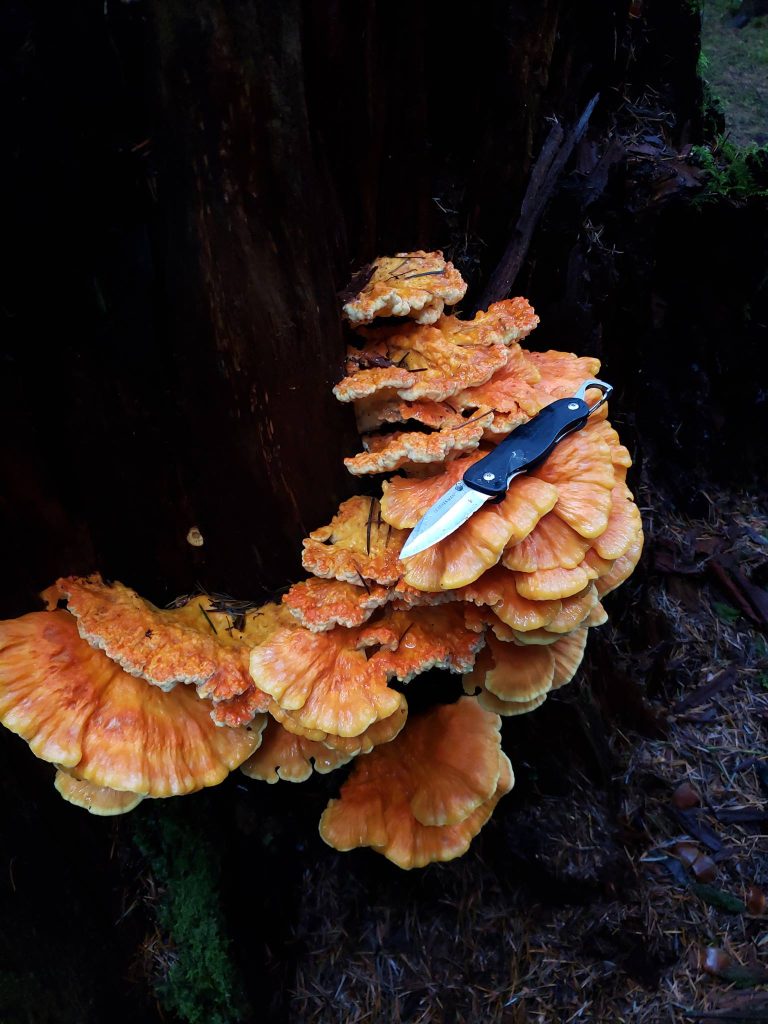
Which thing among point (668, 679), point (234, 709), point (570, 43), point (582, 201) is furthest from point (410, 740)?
point (570, 43)

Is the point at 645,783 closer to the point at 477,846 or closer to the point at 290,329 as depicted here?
the point at 477,846

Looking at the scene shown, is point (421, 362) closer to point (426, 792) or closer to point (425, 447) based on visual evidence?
point (425, 447)

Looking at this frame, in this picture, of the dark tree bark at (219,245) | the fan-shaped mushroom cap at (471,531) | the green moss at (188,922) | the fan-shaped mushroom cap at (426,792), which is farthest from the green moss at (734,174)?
the green moss at (188,922)

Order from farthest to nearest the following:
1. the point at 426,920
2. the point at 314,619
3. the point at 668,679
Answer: the point at 668,679, the point at 426,920, the point at 314,619

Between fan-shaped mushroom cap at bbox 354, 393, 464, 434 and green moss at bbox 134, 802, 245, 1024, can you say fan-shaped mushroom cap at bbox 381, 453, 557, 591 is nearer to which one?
fan-shaped mushroom cap at bbox 354, 393, 464, 434

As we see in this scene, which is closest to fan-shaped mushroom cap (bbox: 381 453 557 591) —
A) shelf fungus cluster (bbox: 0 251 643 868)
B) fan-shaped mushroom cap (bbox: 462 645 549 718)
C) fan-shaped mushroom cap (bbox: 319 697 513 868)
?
shelf fungus cluster (bbox: 0 251 643 868)

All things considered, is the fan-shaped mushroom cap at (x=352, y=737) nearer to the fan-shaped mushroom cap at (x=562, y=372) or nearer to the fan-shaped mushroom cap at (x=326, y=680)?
the fan-shaped mushroom cap at (x=326, y=680)
